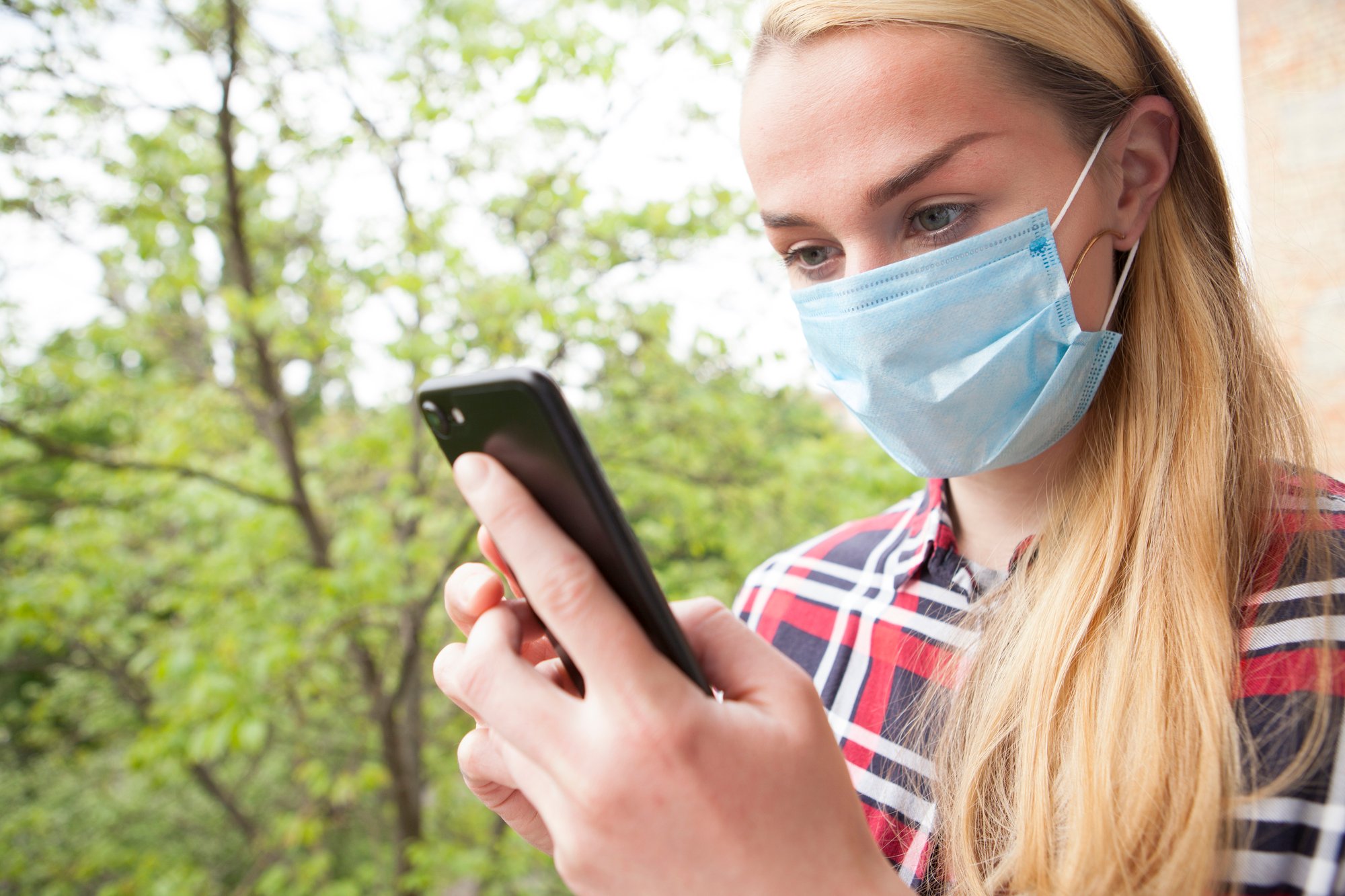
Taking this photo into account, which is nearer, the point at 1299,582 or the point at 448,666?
the point at 448,666

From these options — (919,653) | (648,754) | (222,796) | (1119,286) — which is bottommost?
(222,796)

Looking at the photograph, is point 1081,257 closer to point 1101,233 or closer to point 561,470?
point 1101,233

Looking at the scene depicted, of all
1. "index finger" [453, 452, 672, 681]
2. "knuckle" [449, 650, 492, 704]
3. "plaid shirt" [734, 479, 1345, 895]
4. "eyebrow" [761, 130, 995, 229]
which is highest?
"eyebrow" [761, 130, 995, 229]

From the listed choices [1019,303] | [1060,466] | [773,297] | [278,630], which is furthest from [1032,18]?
[278,630]

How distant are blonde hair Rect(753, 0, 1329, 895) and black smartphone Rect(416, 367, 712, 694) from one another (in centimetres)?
51

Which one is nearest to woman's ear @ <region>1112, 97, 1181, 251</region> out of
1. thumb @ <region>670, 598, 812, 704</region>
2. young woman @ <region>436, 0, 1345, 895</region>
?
young woman @ <region>436, 0, 1345, 895</region>

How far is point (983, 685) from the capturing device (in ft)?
3.58

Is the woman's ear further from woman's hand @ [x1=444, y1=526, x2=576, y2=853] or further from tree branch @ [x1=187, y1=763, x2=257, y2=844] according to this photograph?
tree branch @ [x1=187, y1=763, x2=257, y2=844]

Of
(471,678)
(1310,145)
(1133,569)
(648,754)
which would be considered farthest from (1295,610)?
(1310,145)

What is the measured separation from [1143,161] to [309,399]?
16.8 feet

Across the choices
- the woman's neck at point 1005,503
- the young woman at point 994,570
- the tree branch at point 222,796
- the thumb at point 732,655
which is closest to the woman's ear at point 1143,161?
the young woman at point 994,570

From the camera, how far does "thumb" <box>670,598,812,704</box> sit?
71 cm

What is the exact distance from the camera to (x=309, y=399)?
523cm

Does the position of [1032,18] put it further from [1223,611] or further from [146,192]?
[146,192]
